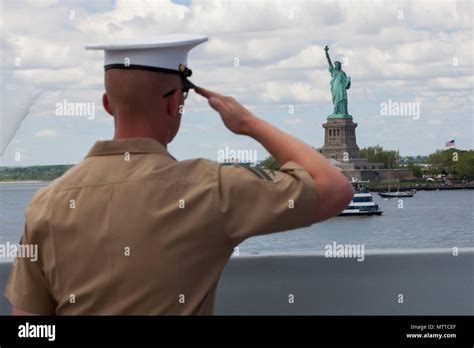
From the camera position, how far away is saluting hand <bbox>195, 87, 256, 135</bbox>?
47.9 inches

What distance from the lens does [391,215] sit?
48.4 metres

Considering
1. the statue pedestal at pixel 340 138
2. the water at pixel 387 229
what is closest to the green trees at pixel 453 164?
the water at pixel 387 229

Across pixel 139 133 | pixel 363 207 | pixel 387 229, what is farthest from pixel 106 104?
pixel 363 207

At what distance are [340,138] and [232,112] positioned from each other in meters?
55.0

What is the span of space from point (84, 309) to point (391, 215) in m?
48.1

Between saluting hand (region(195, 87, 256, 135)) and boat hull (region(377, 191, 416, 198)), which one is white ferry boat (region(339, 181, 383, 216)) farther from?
saluting hand (region(195, 87, 256, 135))

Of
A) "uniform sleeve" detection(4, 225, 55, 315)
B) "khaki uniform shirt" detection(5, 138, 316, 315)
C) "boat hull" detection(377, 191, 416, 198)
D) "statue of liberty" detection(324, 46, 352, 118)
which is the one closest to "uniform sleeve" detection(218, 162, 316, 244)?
"khaki uniform shirt" detection(5, 138, 316, 315)

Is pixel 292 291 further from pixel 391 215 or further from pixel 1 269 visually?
pixel 391 215

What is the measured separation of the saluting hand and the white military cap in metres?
0.04

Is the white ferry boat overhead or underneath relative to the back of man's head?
underneath

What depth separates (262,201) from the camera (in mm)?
1127

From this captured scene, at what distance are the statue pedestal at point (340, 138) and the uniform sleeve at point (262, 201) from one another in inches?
2103

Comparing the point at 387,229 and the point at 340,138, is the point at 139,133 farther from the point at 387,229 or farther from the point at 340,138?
the point at 340,138

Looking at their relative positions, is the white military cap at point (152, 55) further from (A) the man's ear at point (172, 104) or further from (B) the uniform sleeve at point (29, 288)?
(B) the uniform sleeve at point (29, 288)
